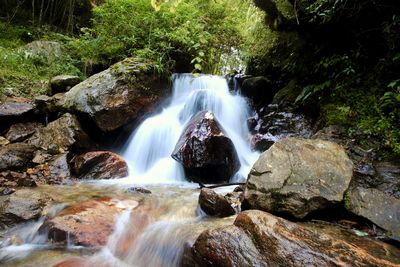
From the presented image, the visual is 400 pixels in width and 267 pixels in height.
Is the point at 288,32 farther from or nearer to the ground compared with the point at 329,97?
farther from the ground

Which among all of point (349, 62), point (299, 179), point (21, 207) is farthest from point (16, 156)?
point (349, 62)

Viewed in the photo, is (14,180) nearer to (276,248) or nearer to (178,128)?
(178,128)

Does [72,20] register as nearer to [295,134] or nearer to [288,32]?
[288,32]

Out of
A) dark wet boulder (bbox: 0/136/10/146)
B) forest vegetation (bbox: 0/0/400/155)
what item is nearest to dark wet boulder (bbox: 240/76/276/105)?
forest vegetation (bbox: 0/0/400/155)

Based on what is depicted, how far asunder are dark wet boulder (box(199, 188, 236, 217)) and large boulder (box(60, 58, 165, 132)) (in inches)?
136

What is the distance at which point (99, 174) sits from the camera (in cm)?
547

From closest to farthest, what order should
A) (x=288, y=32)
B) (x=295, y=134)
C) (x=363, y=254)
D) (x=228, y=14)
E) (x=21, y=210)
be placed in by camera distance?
(x=363, y=254), (x=21, y=210), (x=295, y=134), (x=288, y=32), (x=228, y=14)

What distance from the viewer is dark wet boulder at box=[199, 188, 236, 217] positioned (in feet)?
11.4

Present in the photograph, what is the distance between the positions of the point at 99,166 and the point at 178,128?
204 centimetres

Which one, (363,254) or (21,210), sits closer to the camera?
(363,254)

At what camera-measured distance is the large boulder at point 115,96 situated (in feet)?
20.3

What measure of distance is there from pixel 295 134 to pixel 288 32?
2369mm

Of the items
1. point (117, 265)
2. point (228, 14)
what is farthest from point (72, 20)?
point (117, 265)

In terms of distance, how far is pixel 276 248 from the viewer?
2.22 m
